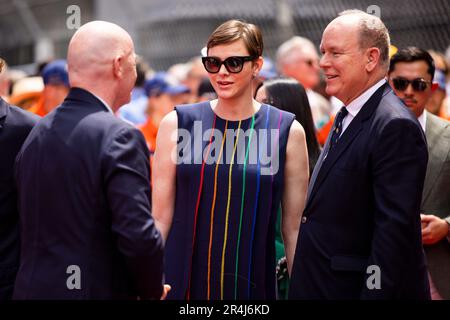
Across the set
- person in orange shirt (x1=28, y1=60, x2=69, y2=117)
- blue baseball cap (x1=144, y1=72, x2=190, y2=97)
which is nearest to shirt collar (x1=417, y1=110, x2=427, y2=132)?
person in orange shirt (x1=28, y1=60, x2=69, y2=117)

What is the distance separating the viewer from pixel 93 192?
3254 mm

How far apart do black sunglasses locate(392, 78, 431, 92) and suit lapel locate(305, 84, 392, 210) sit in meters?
1.25

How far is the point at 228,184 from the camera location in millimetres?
4082

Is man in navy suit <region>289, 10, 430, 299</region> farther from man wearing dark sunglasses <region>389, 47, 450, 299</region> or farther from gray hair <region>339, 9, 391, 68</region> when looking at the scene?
man wearing dark sunglasses <region>389, 47, 450, 299</region>

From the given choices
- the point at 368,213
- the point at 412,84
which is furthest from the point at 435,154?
the point at 368,213

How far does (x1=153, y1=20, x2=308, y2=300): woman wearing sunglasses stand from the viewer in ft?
13.4

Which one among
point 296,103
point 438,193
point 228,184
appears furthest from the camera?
point 296,103

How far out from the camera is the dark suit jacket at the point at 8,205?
381 cm

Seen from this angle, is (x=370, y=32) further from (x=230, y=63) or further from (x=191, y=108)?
(x=191, y=108)

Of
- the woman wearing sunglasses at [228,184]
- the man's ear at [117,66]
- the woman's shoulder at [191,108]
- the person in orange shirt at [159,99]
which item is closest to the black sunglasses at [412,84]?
the woman wearing sunglasses at [228,184]

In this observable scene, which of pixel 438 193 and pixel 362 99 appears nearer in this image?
pixel 362 99

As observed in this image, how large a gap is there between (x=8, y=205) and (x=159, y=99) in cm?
395

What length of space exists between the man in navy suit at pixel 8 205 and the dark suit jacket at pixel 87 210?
1.52 ft

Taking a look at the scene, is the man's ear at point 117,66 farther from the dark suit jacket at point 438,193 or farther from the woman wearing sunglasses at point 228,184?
the dark suit jacket at point 438,193
